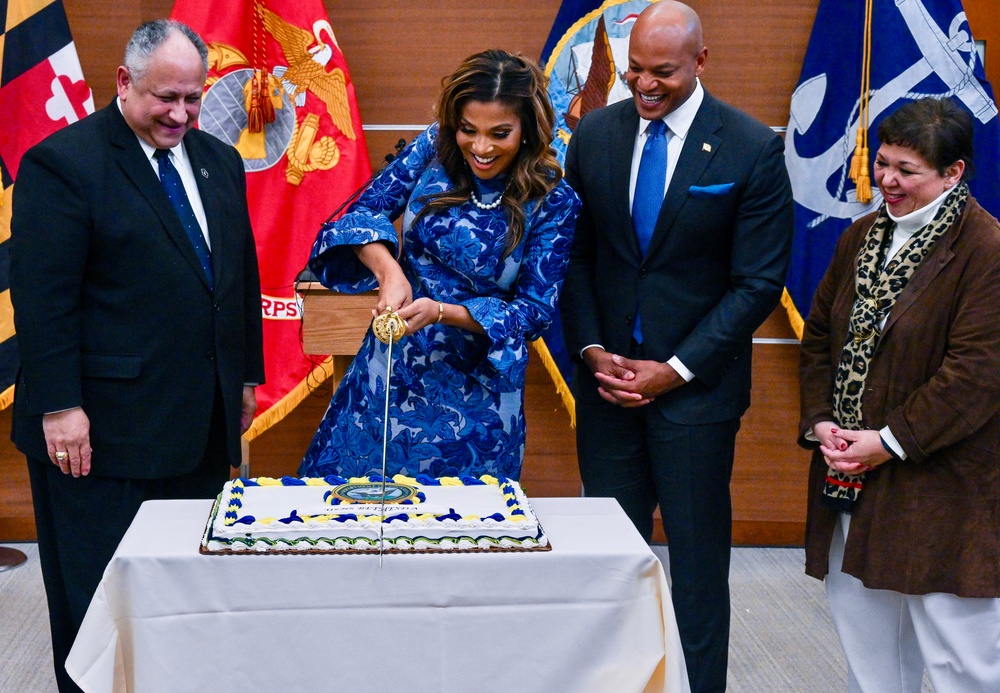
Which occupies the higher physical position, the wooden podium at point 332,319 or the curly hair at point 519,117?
the curly hair at point 519,117

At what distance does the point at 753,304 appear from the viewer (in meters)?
2.39

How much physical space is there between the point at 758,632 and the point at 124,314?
2.12m

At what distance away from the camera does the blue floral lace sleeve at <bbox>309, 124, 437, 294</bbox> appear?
216cm

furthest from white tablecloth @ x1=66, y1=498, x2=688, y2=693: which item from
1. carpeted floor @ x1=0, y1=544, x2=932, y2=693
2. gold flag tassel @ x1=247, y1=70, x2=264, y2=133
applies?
gold flag tassel @ x1=247, y1=70, x2=264, y2=133

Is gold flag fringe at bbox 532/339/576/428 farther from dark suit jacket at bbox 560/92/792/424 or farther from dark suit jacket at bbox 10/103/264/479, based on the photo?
dark suit jacket at bbox 10/103/264/479

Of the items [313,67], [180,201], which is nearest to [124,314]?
[180,201]

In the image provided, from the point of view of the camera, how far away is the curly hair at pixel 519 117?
2098 millimetres

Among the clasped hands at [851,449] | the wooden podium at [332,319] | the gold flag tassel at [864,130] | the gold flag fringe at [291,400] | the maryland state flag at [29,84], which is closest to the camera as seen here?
the clasped hands at [851,449]

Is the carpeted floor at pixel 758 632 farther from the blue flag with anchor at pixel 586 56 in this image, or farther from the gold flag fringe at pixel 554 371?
the blue flag with anchor at pixel 586 56

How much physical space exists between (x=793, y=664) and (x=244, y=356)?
1774 mm

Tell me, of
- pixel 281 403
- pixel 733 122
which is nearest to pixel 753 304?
pixel 733 122

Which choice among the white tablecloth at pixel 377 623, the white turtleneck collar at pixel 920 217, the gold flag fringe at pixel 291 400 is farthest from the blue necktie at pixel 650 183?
the gold flag fringe at pixel 291 400

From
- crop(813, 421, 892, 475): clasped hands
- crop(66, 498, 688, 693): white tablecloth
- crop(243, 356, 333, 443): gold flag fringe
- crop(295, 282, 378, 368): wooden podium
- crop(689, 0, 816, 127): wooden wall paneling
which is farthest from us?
crop(689, 0, 816, 127): wooden wall paneling

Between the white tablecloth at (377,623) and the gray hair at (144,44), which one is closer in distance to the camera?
the white tablecloth at (377,623)
